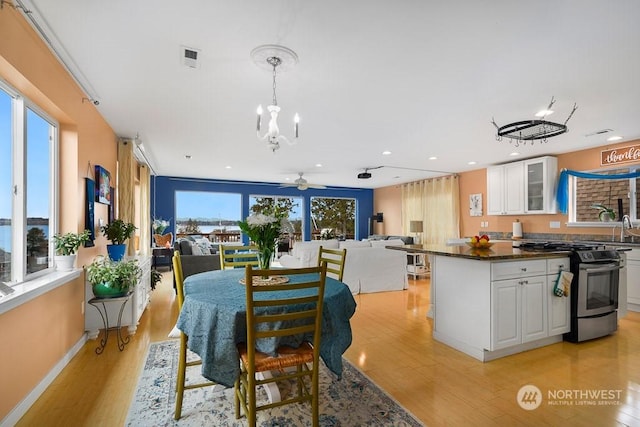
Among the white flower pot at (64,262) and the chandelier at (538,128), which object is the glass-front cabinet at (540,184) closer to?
the chandelier at (538,128)

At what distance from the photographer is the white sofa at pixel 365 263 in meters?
5.21

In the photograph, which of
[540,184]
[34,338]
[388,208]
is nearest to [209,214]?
[388,208]

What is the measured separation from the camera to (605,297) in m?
3.36

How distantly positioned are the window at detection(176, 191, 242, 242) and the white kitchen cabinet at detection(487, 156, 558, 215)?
665 cm

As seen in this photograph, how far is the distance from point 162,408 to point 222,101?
2.74 meters

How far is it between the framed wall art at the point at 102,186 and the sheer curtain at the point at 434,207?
709 cm

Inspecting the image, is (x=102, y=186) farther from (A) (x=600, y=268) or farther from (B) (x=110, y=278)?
(A) (x=600, y=268)

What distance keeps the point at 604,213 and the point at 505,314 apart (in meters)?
3.69

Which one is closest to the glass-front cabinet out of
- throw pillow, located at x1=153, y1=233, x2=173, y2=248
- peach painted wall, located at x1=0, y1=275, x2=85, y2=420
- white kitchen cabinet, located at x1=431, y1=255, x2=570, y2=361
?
white kitchen cabinet, located at x1=431, y1=255, x2=570, y2=361

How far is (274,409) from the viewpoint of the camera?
6.88 feet

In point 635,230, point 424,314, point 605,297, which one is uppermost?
point 635,230

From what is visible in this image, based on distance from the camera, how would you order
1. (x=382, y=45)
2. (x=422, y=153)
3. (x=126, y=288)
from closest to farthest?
1. (x=382, y=45)
2. (x=126, y=288)
3. (x=422, y=153)

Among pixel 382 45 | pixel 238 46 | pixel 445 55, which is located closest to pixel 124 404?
pixel 238 46

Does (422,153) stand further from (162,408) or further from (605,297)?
(162,408)
